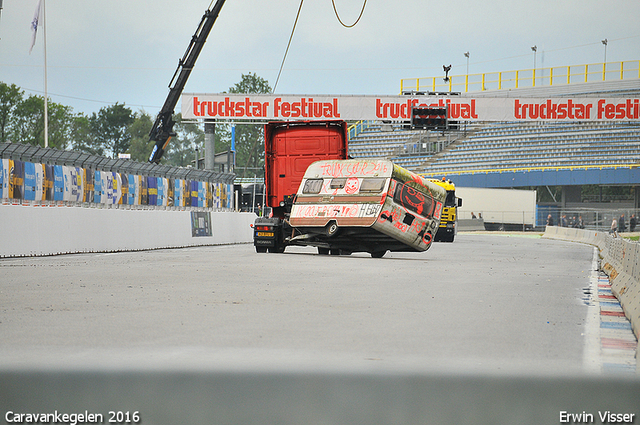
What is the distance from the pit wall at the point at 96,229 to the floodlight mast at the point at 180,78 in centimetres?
2204

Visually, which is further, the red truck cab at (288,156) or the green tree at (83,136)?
the green tree at (83,136)

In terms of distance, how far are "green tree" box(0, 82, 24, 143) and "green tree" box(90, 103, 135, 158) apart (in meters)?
31.6

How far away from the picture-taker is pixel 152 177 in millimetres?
26984

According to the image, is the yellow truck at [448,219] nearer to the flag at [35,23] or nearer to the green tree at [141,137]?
the flag at [35,23]

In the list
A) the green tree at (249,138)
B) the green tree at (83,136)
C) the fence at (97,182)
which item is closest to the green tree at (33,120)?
the green tree at (83,136)

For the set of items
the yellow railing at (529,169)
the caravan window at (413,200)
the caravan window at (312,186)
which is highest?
the yellow railing at (529,169)

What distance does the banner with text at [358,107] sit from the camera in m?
44.4

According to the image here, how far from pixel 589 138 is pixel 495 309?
56.8 m

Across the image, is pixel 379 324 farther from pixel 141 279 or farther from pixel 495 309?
pixel 141 279

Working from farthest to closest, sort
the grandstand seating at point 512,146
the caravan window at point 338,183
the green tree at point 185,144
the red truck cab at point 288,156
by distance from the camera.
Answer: the green tree at point 185,144
the grandstand seating at point 512,146
the red truck cab at point 288,156
the caravan window at point 338,183

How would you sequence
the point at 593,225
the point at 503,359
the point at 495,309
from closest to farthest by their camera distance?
the point at 503,359 → the point at 495,309 → the point at 593,225

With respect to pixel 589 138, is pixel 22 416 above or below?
below

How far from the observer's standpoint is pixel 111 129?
116 m

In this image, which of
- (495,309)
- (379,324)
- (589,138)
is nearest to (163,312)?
(379,324)
